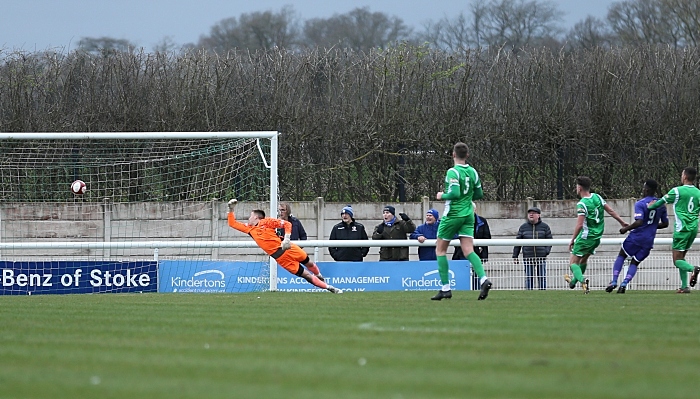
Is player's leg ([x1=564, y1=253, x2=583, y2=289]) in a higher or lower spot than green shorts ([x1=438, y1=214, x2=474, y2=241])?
lower

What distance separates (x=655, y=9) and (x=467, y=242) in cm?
4083

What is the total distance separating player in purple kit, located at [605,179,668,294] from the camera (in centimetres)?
1446

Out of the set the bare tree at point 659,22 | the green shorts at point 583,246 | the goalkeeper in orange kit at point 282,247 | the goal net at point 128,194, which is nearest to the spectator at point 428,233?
the goalkeeper in orange kit at point 282,247

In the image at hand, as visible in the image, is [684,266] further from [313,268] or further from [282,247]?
[282,247]

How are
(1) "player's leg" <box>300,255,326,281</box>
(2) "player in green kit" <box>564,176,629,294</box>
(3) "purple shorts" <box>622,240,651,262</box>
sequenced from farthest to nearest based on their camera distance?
1. (1) "player's leg" <box>300,255,326,281</box>
2. (3) "purple shorts" <box>622,240,651,262</box>
3. (2) "player in green kit" <box>564,176,629,294</box>

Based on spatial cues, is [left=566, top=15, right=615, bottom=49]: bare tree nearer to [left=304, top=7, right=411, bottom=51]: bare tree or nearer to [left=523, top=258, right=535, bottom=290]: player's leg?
[left=304, top=7, right=411, bottom=51]: bare tree

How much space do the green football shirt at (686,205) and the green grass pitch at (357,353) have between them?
467 cm

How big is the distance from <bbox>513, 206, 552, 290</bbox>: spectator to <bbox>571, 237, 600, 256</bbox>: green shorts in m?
3.91

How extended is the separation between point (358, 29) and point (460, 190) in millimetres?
67414

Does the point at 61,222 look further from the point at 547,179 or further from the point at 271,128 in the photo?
the point at 547,179

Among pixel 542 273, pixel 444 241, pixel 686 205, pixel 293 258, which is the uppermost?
pixel 686 205

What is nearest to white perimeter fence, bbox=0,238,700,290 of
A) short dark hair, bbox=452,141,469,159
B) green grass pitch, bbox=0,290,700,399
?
short dark hair, bbox=452,141,469,159

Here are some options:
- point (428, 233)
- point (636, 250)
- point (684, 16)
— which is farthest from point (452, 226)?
point (684, 16)

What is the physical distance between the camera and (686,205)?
14.6 m
